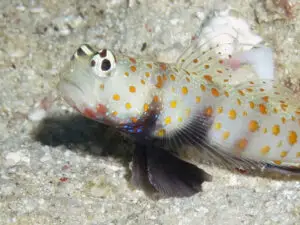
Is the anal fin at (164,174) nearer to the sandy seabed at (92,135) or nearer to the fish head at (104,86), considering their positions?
the sandy seabed at (92,135)

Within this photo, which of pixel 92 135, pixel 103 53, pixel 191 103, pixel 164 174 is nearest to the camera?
pixel 103 53

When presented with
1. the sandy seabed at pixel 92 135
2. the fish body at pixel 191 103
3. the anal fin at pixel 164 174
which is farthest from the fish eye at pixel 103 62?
the sandy seabed at pixel 92 135

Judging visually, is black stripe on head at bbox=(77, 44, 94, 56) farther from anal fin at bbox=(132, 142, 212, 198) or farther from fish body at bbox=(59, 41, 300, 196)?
anal fin at bbox=(132, 142, 212, 198)

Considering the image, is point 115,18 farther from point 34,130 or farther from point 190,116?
point 190,116

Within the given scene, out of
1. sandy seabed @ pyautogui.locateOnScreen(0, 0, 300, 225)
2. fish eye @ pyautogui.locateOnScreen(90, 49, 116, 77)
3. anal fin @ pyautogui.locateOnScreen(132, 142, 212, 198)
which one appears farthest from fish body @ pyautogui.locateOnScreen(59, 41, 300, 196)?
sandy seabed @ pyautogui.locateOnScreen(0, 0, 300, 225)

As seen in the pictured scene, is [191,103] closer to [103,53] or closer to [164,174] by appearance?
[164,174]

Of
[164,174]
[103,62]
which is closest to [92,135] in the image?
[164,174]

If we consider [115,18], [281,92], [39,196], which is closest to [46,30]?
[115,18]
